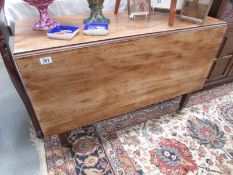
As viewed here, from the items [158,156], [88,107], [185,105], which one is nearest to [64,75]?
[88,107]

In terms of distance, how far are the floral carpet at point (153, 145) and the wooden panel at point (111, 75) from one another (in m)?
0.27

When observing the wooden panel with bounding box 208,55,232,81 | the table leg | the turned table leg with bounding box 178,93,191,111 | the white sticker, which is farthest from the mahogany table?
the wooden panel with bounding box 208,55,232,81

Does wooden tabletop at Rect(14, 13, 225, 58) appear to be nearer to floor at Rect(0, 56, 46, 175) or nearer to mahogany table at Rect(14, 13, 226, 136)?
mahogany table at Rect(14, 13, 226, 136)

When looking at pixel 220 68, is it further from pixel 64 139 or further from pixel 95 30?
pixel 64 139

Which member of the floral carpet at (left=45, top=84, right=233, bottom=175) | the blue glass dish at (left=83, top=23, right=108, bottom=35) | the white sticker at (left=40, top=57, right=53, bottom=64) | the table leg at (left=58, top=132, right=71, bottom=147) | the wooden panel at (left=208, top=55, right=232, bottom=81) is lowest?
the floral carpet at (left=45, top=84, right=233, bottom=175)

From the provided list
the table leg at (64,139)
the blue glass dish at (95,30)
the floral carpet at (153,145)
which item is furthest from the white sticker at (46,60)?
the floral carpet at (153,145)

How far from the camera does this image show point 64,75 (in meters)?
0.87

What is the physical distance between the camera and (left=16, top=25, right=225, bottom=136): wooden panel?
85cm

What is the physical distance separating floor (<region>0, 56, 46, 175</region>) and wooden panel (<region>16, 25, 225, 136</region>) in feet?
1.01

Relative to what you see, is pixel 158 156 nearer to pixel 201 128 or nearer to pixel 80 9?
pixel 201 128

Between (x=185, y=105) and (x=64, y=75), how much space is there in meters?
1.16

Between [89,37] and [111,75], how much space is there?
23 centimetres

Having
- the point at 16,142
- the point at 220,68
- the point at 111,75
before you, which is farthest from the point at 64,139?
the point at 220,68

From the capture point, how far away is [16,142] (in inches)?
51.0
